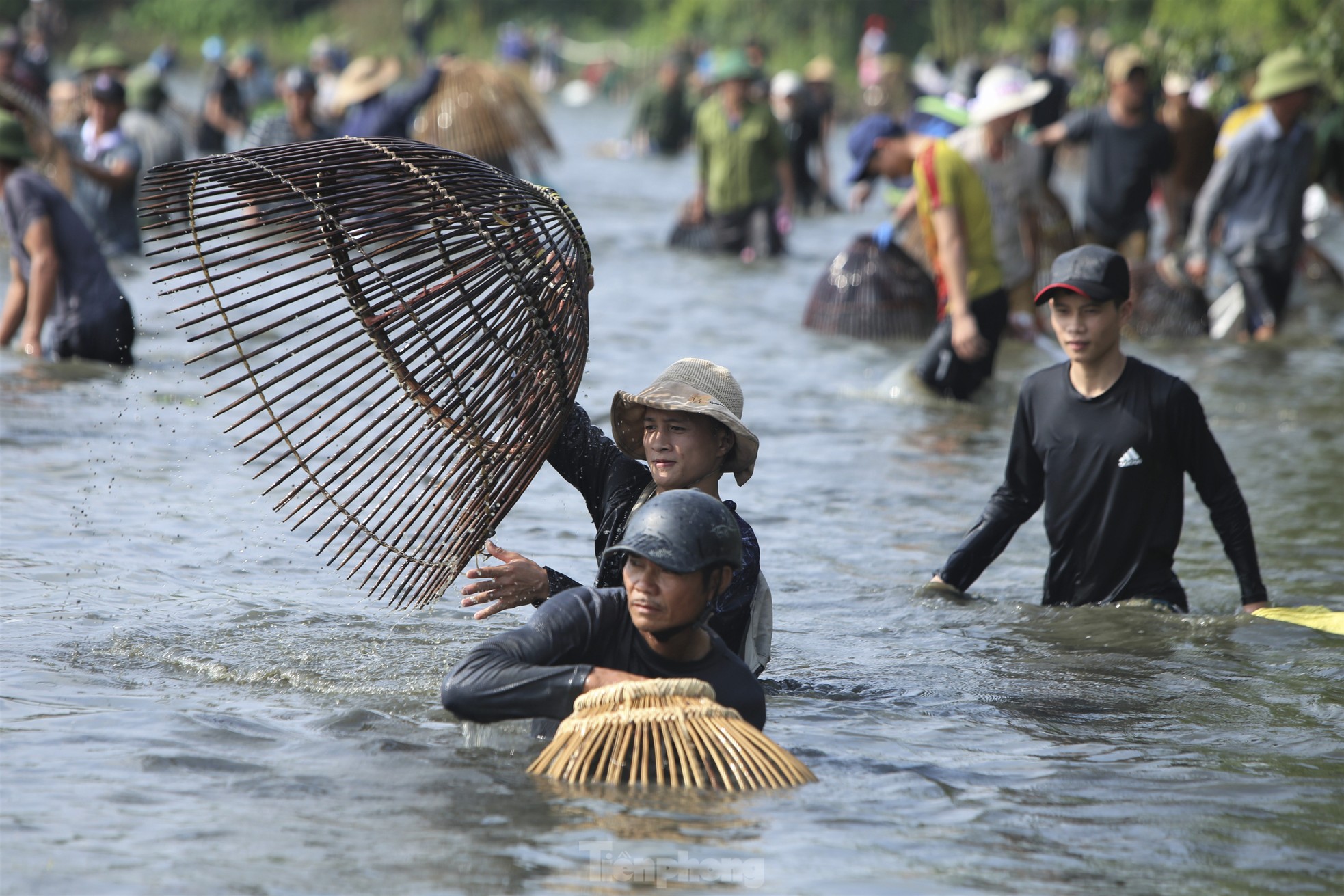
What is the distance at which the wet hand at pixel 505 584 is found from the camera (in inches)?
189

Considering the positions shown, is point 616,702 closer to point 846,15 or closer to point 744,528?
point 744,528

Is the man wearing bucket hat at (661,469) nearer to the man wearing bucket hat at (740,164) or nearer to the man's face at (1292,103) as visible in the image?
the man's face at (1292,103)

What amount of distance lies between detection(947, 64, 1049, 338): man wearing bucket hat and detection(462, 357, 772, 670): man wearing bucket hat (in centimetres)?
521

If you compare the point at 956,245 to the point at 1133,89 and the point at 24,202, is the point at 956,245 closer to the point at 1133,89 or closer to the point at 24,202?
the point at 24,202

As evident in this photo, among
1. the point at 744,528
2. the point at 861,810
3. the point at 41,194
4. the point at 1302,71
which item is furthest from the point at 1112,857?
the point at 1302,71

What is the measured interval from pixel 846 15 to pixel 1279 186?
4166 centimetres

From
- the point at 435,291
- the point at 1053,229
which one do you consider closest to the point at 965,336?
the point at 1053,229

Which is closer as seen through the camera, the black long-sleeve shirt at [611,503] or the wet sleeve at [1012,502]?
the black long-sleeve shirt at [611,503]

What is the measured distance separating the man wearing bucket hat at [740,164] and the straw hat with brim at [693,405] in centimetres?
1244

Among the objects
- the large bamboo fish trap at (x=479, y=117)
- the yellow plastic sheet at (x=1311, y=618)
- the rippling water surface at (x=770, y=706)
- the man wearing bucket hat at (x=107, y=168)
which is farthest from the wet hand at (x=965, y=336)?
the large bamboo fish trap at (x=479, y=117)

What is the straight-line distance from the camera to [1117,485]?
605 centimetres

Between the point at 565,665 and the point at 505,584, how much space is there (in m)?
0.34

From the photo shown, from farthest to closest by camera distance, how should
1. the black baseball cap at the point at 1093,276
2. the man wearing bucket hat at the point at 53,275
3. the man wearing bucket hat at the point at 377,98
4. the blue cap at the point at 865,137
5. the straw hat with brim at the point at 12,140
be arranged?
the man wearing bucket hat at the point at 377,98 → the blue cap at the point at 865,137 → the man wearing bucket hat at the point at 53,275 → the straw hat with brim at the point at 12,140 → the black baseball cap at the point at 1093,276

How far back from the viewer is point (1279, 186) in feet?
Result: 40.0
